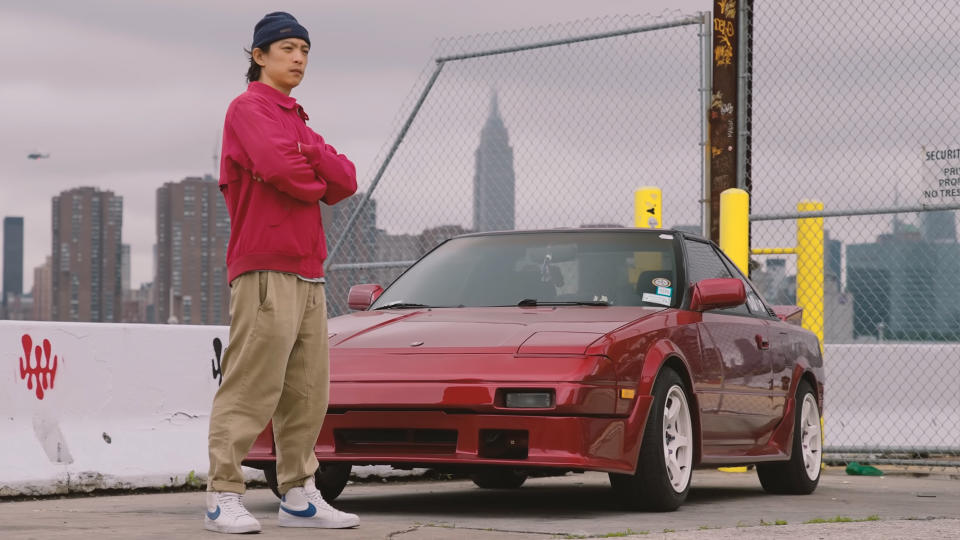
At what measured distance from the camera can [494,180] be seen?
36.3 feet

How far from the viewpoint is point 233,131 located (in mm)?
5473

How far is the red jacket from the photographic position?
5.38 m

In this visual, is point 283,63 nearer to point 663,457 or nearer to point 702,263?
point 663,457

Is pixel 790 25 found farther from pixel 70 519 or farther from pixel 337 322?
pixel 70 519

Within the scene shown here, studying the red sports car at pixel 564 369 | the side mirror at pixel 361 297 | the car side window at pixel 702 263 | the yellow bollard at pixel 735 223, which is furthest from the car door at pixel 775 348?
the side mirror at pixel 361 297

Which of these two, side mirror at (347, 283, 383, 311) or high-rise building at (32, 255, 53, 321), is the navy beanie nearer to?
side mirror at (347, 283, 383, 311)

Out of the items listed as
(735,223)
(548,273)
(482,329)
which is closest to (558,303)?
(548,273)

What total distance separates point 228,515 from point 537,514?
1.76 m

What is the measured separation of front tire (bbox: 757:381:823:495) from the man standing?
12.4 feet

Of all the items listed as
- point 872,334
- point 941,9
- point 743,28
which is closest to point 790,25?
point 743,28

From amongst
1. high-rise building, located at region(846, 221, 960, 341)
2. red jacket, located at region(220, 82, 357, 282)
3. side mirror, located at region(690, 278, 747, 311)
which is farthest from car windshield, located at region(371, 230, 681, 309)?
high-rise building, located at region(846, 221, 960, 341)

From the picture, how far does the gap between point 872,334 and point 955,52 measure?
2.16 metres

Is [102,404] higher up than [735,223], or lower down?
lower down

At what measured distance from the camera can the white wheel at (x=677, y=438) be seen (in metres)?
6.80
